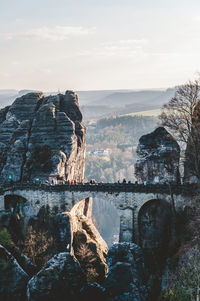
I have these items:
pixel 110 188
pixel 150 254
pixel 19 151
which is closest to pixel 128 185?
pixel 110 188

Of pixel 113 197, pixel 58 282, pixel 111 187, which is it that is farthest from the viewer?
pixel 113 197

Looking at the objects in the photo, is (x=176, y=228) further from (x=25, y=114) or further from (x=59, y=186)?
(x=25, y=114)

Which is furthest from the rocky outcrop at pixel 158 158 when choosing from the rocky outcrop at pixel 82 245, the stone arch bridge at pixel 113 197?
the rocky outcrop at pixel 82 245

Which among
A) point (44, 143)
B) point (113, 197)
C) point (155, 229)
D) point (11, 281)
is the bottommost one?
point (11, 281)

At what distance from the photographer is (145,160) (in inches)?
2215

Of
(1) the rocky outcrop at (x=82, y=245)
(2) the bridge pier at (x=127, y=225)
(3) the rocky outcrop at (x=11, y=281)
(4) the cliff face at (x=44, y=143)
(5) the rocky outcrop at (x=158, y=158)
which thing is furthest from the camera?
(4) the cliff face at (x=44, y=143)

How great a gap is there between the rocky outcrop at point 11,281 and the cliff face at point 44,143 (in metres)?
37.0

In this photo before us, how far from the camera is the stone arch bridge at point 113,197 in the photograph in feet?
160

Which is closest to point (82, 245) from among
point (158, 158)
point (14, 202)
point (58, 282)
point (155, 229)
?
point (155, 229)

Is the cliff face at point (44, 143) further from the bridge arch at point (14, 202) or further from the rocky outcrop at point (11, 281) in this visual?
the rocky outcrop at point (11, 281)

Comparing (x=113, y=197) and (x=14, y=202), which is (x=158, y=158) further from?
(x=14, y=202)

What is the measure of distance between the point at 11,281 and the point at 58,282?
14.8ft

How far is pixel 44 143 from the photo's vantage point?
6494cm

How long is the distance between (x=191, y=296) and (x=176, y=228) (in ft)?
91.4
